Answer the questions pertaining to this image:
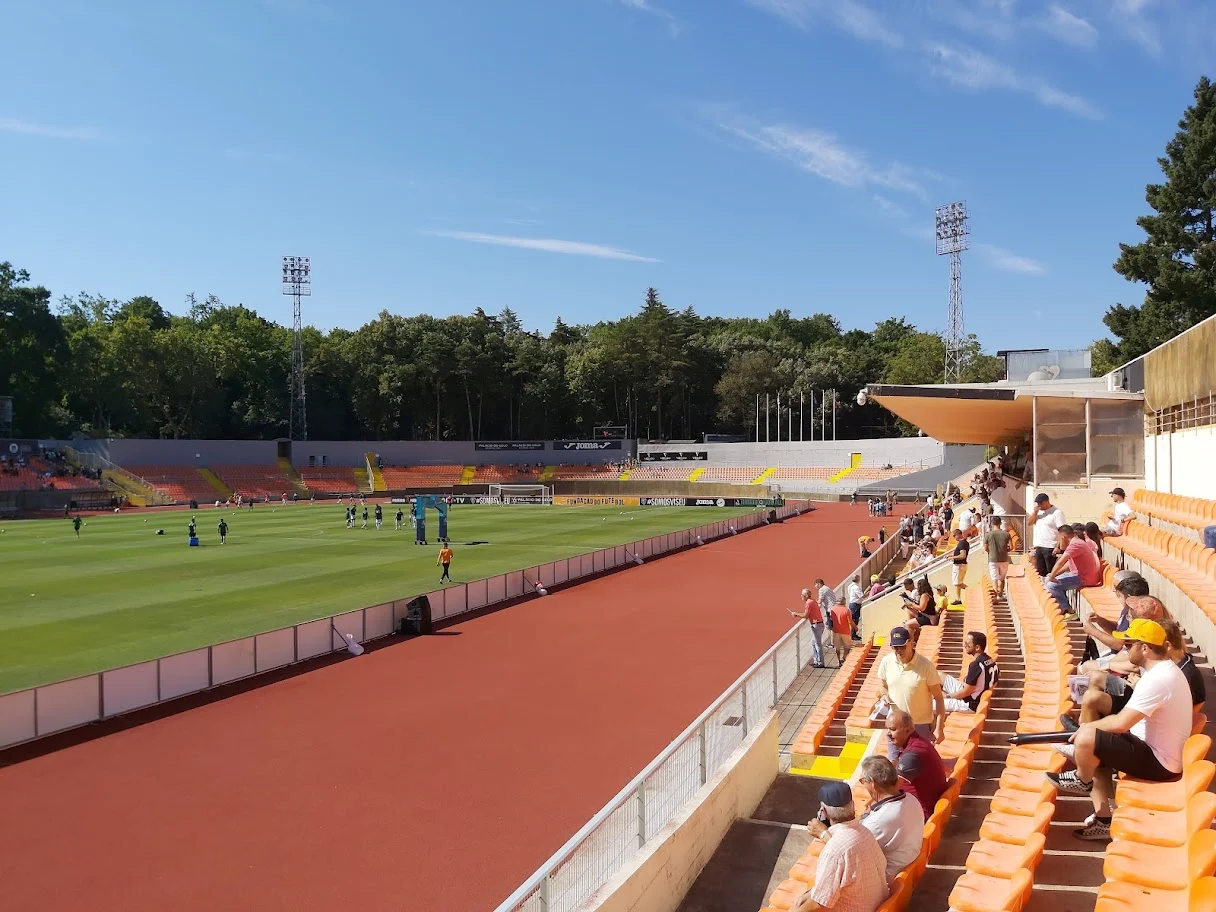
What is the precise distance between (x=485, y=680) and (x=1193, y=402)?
1469cm

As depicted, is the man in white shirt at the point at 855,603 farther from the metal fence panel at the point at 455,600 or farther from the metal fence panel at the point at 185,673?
the metal fence panel at the point at 185,673

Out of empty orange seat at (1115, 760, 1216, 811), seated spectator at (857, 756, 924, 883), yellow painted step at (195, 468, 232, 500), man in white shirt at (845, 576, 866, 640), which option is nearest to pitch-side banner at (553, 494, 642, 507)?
yellow painted step at (195, 468, 232, 500)

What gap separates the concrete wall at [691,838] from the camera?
6.09 metres

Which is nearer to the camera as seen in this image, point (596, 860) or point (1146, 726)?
point (1146, 726)

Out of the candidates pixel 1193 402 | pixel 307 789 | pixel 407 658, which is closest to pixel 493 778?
pixel 307 789

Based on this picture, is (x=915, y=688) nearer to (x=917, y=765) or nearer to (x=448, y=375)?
(x=917, y=765)

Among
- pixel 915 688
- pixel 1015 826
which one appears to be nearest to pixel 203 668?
pixel 915 688

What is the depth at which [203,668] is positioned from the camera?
53.4 ft

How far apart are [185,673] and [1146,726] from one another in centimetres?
1537

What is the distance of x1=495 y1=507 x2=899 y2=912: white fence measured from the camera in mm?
5621

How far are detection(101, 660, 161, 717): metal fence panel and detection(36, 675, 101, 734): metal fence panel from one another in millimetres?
142

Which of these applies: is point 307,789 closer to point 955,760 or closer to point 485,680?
point 485,680

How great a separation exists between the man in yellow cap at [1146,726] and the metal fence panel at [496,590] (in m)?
20.7

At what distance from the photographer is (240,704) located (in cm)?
1572
